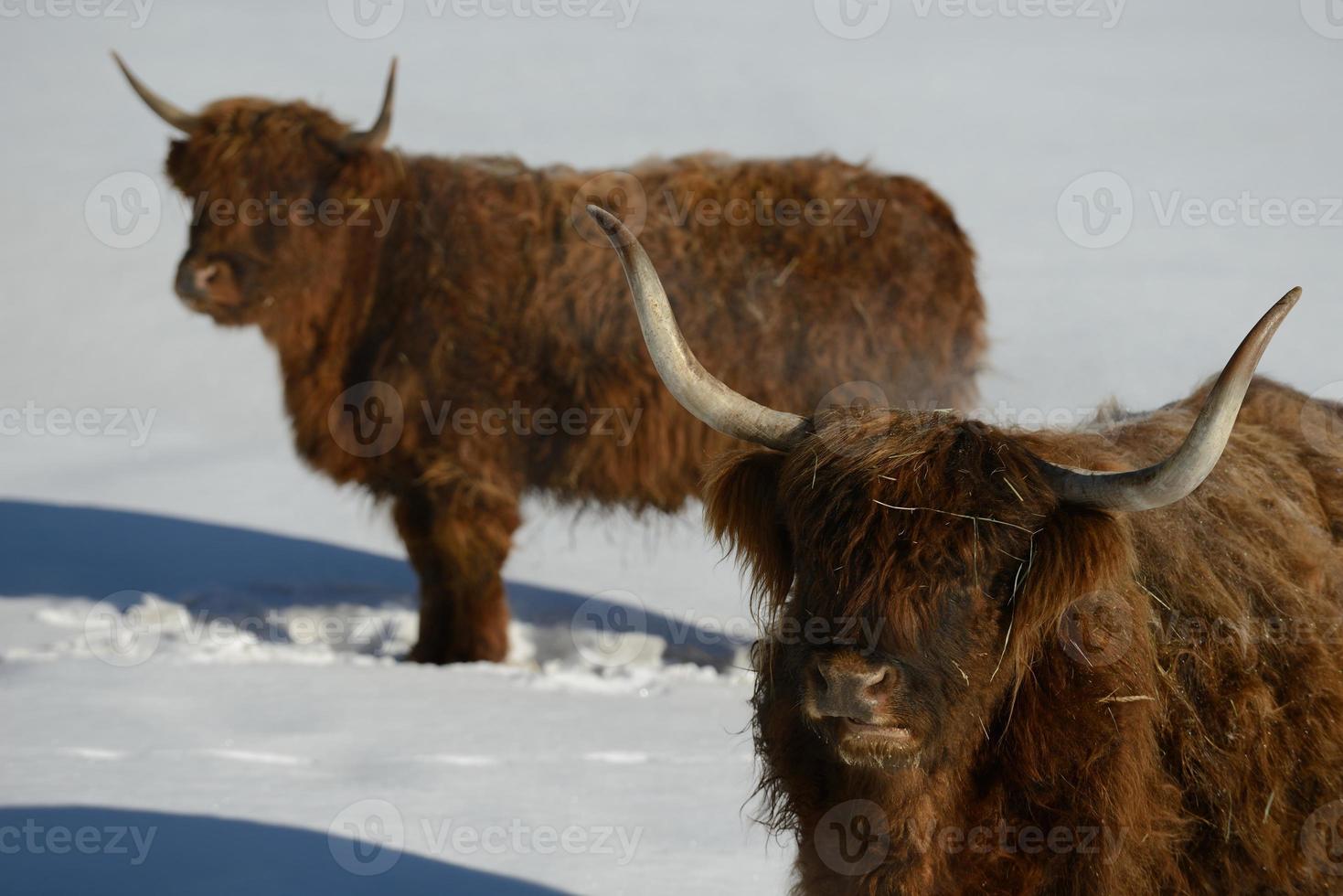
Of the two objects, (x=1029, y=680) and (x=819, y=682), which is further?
(x=1029, y=680)

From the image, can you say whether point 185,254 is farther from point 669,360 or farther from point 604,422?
point 669,360

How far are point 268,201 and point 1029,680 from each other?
18.2 ft

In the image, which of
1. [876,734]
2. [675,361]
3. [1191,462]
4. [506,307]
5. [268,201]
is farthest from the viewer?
[268,201]

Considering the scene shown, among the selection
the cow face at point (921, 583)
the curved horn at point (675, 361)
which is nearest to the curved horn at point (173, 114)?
the curved horn at point (675, 361)

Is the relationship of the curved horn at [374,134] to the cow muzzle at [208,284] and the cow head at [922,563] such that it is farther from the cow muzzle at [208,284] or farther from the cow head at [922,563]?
the cow head at [922,563]

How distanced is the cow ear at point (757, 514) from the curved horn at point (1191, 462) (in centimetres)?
63

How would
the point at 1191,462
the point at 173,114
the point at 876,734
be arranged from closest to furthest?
the point at 1191,462 → the point at 876,734 → the point at 173,114

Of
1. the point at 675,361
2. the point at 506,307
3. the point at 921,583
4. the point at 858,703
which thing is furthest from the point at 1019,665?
the point at 506,307

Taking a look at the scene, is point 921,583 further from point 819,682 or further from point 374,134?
point 374,134

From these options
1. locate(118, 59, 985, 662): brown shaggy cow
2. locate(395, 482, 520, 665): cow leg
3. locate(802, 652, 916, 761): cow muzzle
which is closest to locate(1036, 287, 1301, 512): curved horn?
locate(802, 652, 916, 761): cow muzzle

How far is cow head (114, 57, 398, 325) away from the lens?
7.00 metres

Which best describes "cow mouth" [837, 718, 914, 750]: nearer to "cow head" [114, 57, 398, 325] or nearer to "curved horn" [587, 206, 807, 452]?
"curved horn" [587, 206, 807, 452]

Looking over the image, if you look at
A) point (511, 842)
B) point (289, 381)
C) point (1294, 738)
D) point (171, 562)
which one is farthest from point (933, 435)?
point (171, 562)

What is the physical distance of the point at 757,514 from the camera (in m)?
2.93
